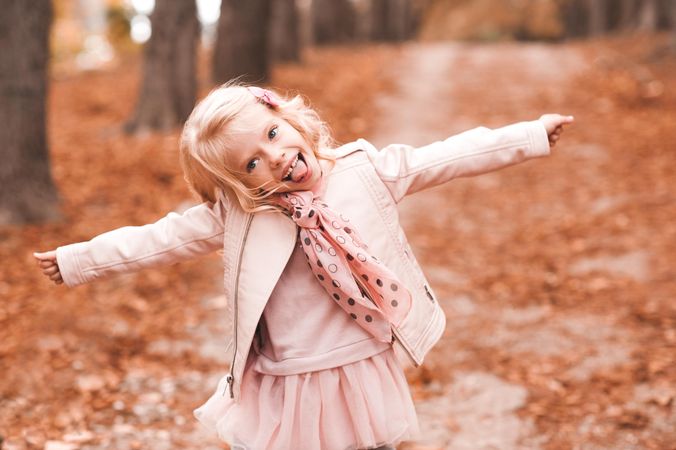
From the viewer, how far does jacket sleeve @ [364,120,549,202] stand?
2.40m

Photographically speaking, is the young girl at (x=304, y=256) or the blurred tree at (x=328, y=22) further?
the blurred tree at (x=328, y=22)

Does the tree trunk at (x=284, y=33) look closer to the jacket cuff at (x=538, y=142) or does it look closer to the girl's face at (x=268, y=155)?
the jacket cuff at (x=538, y=142)

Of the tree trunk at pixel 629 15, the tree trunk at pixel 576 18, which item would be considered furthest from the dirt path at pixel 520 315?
the tree trunk at pixel 576 18

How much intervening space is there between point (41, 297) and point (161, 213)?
162 centimetres

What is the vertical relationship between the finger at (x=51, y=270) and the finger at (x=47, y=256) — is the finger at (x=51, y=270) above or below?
below

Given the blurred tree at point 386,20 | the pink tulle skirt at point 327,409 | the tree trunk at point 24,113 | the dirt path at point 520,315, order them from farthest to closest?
the blurred tree at point 386,20 → the tree trunk at point 24,113 → the dirt path at point 520,315 → the pink tulle skirt at point 327,409

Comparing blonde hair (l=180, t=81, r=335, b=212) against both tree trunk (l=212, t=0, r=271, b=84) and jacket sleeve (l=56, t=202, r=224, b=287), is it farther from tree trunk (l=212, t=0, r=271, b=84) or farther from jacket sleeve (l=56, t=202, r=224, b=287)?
tree trunk (l=212, t=0, r=271, b=84)

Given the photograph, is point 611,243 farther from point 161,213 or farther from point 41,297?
point 41,297

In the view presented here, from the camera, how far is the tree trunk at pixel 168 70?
820 centimetres

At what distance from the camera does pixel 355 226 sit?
232 cm

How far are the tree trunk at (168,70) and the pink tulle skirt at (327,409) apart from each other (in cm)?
641

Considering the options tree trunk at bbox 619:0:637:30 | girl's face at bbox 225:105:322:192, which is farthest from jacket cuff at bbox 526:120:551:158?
tree trunk at bbox 619:0:637:30

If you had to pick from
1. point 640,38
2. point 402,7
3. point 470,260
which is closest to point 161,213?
point 470,260

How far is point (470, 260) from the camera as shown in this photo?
19.2ft
